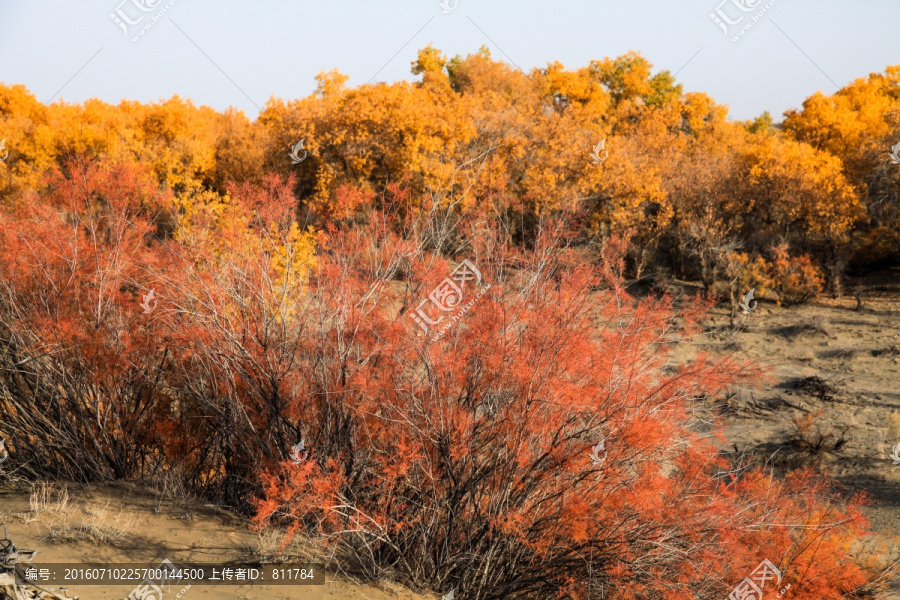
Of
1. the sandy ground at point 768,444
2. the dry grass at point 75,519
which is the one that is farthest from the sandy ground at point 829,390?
the dry grass at point 75,519

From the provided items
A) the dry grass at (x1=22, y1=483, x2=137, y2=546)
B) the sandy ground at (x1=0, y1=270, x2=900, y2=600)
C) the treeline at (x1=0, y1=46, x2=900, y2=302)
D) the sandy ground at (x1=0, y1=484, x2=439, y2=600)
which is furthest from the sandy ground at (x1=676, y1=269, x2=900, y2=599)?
the dry grass at (x1=22, y1=483, x2=137, y2=546)

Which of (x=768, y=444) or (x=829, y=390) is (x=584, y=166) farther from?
(x=768, y=444)

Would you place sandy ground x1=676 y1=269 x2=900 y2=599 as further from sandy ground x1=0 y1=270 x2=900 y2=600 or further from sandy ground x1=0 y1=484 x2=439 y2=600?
sandy ground x1=0 y1=484 x2=439 y2=600

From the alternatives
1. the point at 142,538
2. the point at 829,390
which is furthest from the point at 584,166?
the point at 142,538

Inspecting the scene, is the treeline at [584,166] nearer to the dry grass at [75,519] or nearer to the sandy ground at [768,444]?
the sandy ground at [768,444]

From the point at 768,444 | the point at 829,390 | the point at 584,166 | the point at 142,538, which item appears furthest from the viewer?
the point at 584,166

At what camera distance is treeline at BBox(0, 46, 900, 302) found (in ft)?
74.2

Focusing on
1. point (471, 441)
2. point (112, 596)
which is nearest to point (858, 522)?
point (471, 441)

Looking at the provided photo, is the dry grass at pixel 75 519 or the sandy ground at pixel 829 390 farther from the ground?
the dry grass at pixel 75 519

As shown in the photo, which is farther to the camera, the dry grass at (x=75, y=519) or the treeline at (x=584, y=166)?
the treeline at (x=584, y=166)

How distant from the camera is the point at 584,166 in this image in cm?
2456

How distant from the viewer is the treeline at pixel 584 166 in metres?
22.6

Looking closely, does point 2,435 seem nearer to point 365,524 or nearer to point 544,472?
point 365,524

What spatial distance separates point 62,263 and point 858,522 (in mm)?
11693
